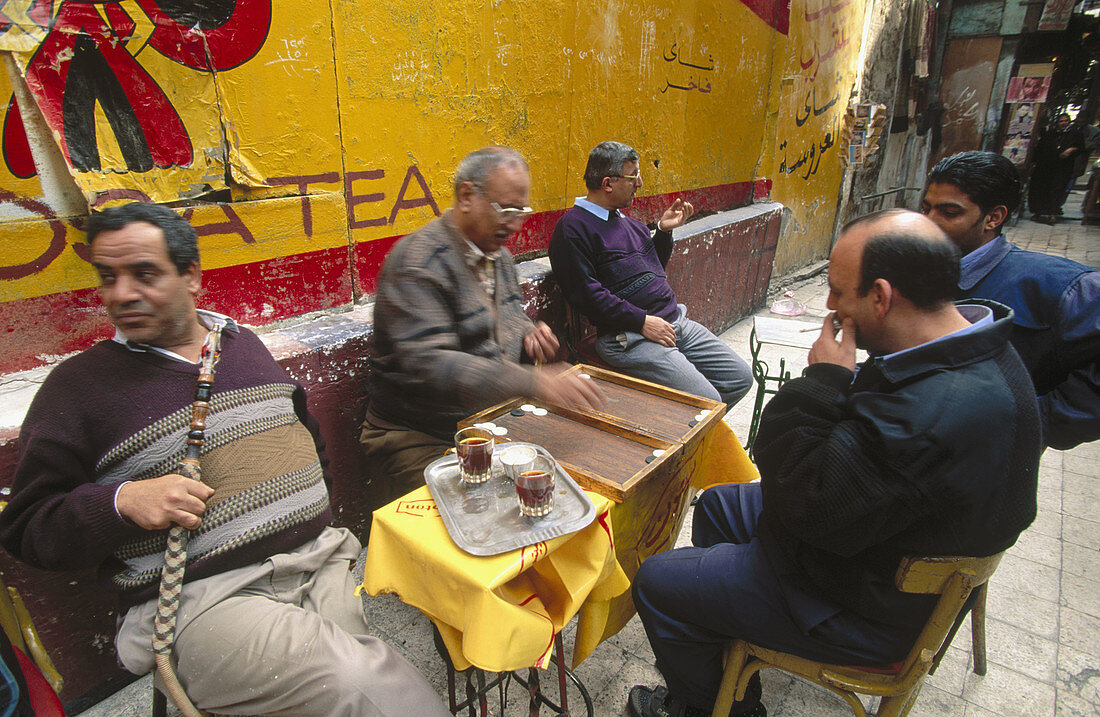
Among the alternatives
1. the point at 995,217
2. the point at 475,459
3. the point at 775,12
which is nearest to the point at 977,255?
the point at 995,217

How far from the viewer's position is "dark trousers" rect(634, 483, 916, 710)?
5.03 ft

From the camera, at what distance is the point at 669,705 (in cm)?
194

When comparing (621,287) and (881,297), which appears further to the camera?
(621,287)

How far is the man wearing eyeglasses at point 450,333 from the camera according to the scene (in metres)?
1.93

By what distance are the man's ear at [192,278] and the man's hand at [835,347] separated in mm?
1738

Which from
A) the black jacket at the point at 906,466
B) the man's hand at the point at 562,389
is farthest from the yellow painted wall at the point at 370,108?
the black jacket at the point at 906,466

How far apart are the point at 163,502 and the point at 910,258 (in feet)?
6.23

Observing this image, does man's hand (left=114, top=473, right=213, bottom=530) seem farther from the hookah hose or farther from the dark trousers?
the dark trousers

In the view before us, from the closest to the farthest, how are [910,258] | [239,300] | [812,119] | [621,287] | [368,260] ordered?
1. [910,258]
2. [239,300]
3. [368,260]
4. [621,287]
5. [812,119]

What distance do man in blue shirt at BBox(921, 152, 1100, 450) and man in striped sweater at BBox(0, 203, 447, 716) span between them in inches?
87.7

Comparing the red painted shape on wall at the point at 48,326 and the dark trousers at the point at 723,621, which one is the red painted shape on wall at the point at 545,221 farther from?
the dark trousers at the point at 723,621

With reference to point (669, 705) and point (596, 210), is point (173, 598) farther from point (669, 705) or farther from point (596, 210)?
point (596, 210)

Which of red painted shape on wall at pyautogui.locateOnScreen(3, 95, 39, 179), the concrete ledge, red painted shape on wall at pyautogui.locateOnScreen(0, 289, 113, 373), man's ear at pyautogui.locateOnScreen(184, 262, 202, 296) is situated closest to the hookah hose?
the concrete ledge

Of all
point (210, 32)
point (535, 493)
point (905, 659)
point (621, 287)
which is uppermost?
point (210, 32)
